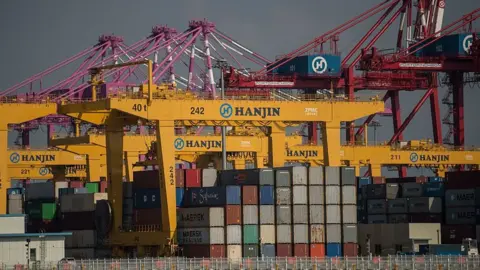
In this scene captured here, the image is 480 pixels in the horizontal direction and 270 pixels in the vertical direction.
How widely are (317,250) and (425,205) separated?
16.8 meters

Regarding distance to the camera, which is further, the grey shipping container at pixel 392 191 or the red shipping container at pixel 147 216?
the grey shipping container at pixel 392 191

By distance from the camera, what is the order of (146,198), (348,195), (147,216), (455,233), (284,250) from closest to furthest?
(284,250) < (348,195) < (147,216) < (146,198) < (455,233)

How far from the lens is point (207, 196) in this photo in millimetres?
79812

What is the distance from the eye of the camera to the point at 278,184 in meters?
80.8

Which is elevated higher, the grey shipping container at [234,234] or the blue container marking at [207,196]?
the blue container marking at [207,196]

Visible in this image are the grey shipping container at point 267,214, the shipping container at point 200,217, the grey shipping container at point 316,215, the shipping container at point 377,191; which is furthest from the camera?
the shipping container at point 377,191

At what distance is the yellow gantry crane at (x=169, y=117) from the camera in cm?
8194


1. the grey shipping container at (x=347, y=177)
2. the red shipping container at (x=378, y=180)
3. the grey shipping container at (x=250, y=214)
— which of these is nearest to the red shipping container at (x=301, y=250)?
the grey shipping container at (x=250, y=214)

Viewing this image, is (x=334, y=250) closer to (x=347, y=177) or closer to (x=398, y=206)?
(x=347, y=177)

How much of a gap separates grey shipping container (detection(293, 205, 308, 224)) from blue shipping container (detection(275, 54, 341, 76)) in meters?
48.6

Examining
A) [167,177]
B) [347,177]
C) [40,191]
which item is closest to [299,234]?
[347,177]

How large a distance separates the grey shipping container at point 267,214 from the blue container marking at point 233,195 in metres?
1.65

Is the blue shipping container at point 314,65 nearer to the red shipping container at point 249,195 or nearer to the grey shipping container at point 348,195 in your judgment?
the grey shipping container at point 348,195

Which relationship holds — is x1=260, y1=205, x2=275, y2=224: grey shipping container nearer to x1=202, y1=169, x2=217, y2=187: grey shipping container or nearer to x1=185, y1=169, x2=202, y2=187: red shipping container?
x1=202, y1=169, x2=217, y2=187: grey shipping container
